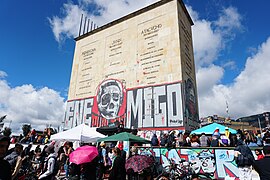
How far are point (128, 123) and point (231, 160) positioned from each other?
11207mm

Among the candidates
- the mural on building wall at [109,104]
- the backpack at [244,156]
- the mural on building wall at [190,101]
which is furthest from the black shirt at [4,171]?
the mural on building wall at [109,104]

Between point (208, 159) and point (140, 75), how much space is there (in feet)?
38.0

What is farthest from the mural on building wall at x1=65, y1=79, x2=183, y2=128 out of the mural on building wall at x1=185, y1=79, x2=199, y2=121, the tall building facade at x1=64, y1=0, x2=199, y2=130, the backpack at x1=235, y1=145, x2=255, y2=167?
the backpack at x1=235, y1=145, x2=255, y2=167

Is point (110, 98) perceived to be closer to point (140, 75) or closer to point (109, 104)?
point (109, 104)

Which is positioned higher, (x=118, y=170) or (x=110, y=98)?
(x=110, y=98)

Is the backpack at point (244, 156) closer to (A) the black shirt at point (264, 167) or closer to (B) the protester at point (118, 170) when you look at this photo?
(A) the black shirt at point (264, 167)

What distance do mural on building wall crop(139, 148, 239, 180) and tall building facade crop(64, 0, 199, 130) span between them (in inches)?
243

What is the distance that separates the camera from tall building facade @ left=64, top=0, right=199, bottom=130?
16.0 m

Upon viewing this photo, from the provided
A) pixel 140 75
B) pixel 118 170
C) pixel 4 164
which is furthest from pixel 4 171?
pixel 140 75

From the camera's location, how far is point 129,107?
1780cm

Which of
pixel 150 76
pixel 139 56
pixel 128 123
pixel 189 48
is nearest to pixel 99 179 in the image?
pixel 128 123

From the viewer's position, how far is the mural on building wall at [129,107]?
15531mm

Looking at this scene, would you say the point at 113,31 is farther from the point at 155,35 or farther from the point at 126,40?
the point at 155,35

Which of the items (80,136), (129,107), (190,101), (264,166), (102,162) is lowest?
(102,162)
